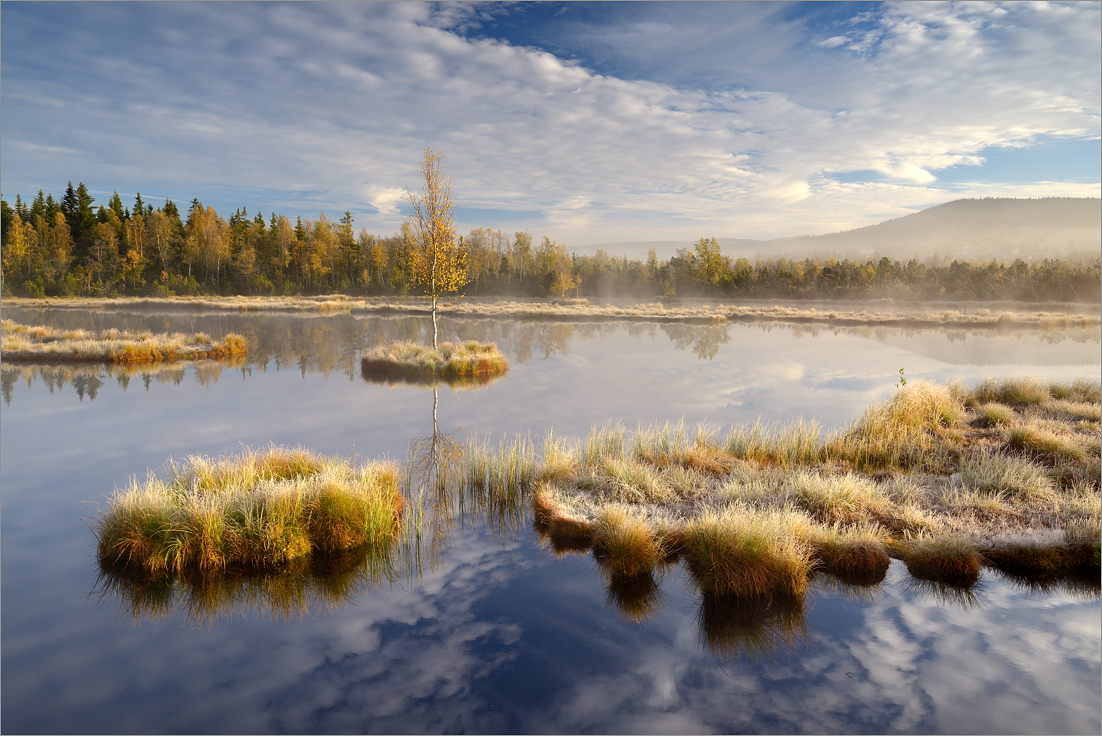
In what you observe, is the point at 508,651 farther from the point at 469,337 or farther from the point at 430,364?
the point at 469,337

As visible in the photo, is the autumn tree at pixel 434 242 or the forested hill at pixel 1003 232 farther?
the forested hill at pixel 1003 232

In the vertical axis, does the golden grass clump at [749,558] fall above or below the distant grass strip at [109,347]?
below

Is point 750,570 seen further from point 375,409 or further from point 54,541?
point 375,409

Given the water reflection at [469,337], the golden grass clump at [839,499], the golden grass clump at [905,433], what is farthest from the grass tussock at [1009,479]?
the water reflection at [469,337]

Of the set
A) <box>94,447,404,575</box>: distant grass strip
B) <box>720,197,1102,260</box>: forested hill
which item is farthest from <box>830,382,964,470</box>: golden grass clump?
<box>720,197,1102,260</box>: forested hill

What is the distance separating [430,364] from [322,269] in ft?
222

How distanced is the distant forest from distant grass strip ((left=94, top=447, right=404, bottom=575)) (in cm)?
5365

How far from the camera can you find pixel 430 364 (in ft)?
65.2

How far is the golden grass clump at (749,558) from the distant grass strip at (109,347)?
72.4 feet

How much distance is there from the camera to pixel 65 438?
11133mm

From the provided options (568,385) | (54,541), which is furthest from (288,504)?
(568,385)

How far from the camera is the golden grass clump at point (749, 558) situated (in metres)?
6.18

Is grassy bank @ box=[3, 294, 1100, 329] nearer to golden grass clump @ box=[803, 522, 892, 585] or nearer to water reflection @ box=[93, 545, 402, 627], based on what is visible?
golden grass clump @ box=[803, 522, 892, 585]

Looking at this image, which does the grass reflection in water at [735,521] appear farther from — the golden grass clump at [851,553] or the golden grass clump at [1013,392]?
the golden grass clump at [1013,392]
